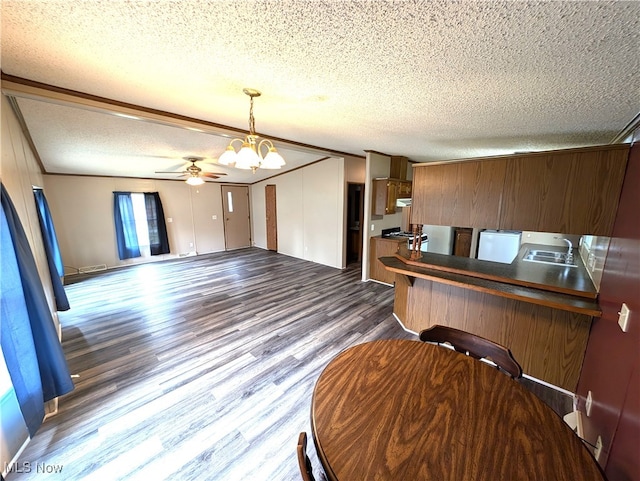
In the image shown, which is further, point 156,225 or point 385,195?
point 156,225

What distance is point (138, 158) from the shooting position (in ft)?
14.2

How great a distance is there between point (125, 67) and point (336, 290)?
3.75 meters

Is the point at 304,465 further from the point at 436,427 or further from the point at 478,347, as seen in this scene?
the point at 478,347

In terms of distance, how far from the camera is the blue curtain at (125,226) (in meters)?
5.60

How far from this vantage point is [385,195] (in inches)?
176

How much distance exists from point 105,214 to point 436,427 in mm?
7272

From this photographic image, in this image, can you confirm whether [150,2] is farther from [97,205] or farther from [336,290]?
[97,205]

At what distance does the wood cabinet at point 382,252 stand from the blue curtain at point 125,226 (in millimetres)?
5717

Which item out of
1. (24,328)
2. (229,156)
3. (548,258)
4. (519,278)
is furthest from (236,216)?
(548,258)

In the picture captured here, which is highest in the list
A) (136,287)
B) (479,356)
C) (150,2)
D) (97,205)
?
(150,2)

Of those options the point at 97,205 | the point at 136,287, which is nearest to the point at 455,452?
the point at 136,287

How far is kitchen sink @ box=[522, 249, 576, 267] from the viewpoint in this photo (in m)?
2.82

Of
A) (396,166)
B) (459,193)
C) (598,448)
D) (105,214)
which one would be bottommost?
(598,448)

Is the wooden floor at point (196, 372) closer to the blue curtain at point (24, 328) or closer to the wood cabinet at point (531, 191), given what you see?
the blue curtain at point (24, 328)
